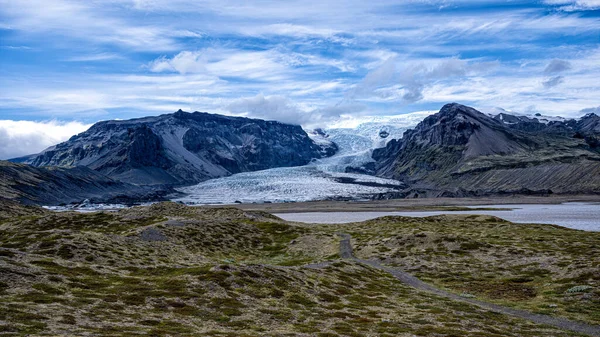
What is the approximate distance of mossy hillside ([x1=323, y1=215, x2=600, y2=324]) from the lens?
4791 cm

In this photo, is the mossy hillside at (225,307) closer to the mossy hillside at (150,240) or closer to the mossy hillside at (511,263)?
the mossy hillside at (511,263)

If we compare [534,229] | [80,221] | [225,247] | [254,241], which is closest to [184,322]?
[225,247]

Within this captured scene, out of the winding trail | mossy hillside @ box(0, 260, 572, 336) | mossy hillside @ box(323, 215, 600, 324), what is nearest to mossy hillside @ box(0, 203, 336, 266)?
mossy hillside @ box(0, 260, 572, 336)

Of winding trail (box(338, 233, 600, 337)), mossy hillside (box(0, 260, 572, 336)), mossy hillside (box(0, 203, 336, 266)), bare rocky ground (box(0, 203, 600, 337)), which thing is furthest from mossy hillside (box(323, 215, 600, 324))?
mossy hillside (box(0, 203, 336, 266))

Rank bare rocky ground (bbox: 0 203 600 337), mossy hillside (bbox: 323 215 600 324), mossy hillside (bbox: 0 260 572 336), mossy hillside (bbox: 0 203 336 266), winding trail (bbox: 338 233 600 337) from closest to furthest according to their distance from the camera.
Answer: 1. mossy hillside (bbox: 0 260 572 336)
2. bare rocky ground (bbox: 0 203 600 337)
3. winding trail (bbox: 338 233 600 337)
4. mossy hillside (bbox: 323 215 600 324)
5. mossy hillside (bbox: 0 203 336 266)

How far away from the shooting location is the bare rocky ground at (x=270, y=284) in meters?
31.4

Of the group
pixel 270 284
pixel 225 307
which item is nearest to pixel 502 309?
pixel 270 284

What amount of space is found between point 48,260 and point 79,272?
3571 millimetres

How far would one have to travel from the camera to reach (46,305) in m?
Result: 30.7

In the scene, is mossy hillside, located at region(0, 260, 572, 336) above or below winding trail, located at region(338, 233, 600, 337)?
above

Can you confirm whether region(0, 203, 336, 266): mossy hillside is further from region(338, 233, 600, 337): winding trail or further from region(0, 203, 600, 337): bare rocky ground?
region(338, 233, 600, 337): winding trail

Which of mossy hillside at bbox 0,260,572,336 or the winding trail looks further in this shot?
the winding trail

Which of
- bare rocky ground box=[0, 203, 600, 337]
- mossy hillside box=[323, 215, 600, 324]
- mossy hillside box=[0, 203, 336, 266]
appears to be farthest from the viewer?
mossy hillside box=[0, 203, 336, 266]

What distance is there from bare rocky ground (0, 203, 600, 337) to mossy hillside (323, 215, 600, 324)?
0.19 m
